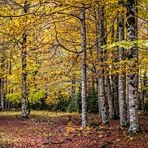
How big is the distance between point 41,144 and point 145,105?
28180mm

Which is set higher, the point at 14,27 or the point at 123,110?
the point at 14,27

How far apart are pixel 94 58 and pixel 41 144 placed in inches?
334

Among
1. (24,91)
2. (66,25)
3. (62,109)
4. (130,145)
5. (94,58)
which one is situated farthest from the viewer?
(62,109)

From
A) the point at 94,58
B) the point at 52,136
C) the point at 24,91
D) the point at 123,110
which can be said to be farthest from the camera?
the point at 24,91

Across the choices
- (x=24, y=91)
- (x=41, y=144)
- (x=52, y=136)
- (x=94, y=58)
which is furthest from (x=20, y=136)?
(x=24, y=91)

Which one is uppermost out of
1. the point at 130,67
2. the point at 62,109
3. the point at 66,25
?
the point at 66,25

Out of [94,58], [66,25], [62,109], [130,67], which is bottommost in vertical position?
[62,109]

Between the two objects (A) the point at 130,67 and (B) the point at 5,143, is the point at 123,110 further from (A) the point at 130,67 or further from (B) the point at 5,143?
(B) the point at 5,143

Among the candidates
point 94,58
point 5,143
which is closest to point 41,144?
point 5,143

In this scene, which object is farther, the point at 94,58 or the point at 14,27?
the point at 94,58

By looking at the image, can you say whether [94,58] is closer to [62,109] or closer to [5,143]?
[5,143]

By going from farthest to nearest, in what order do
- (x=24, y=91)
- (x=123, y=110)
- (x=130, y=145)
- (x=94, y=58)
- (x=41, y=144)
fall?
(x=24, y=91) < (x=94, y=58) < (x=123, y=110) < (x=41, y=144) < (x=130, y=145)

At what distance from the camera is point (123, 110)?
53.5ft

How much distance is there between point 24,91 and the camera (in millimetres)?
25625
